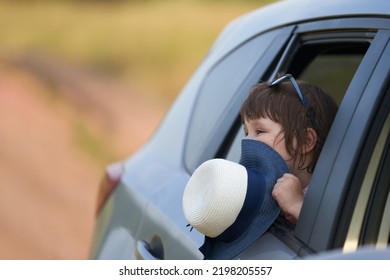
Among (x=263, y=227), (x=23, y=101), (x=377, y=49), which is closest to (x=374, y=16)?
(x=377, y=49)

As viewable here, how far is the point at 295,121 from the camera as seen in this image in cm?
255

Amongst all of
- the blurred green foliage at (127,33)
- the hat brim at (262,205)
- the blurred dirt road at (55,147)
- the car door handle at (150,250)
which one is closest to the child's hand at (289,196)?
the hat brim at (262,205)

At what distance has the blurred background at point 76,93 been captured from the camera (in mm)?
10758

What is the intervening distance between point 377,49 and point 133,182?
152 centimetres

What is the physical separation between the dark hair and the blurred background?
651cm

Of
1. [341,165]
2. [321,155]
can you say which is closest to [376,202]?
[341,165]

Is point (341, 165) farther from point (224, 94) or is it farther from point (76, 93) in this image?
point (76, 93)

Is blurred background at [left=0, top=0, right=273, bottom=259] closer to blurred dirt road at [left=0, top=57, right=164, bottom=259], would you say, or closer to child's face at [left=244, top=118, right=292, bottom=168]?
blurred dirt road at [left=0, top=57, right=164, bottom=259]

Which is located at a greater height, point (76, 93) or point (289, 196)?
point (289, 196)

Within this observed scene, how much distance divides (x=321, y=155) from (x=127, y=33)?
18784mm

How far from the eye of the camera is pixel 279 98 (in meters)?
2.57

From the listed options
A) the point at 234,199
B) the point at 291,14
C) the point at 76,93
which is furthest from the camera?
the point at 76,93

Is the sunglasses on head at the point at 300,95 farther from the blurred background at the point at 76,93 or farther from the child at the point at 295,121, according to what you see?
the blurred background at the point at 76,93

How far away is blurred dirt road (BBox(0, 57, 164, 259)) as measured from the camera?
1005 centimetres
